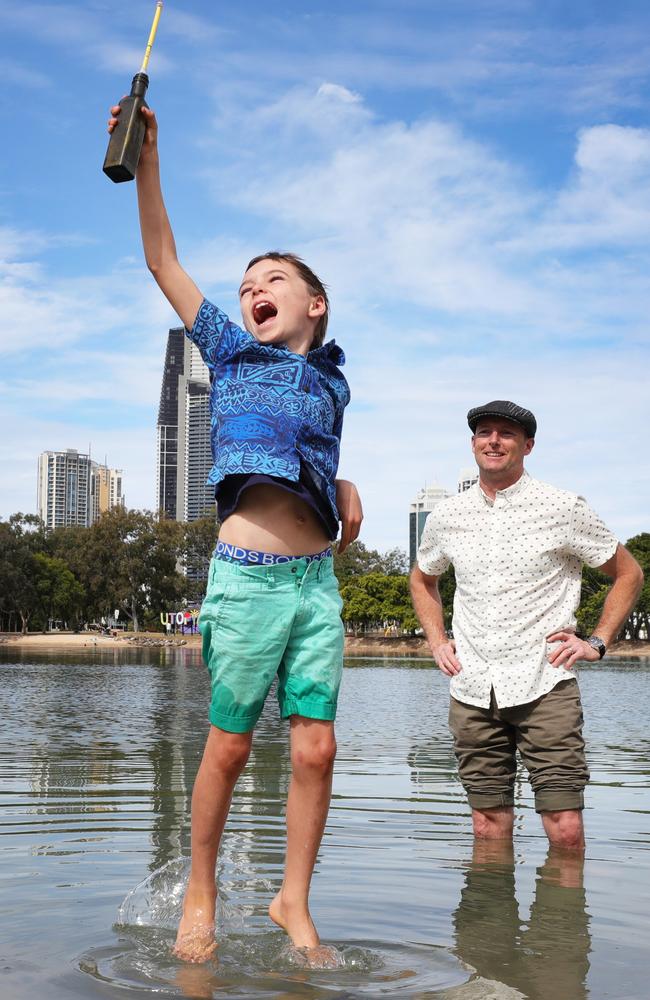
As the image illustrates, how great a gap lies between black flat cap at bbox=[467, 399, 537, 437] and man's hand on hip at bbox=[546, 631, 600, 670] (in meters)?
0.84

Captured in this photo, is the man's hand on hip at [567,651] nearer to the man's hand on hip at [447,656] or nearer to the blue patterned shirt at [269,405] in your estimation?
the man's hand on hip at [447,656]

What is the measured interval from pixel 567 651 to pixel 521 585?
0.32 metres

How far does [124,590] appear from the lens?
80312 mm

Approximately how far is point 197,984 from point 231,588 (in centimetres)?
96

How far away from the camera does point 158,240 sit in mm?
3215

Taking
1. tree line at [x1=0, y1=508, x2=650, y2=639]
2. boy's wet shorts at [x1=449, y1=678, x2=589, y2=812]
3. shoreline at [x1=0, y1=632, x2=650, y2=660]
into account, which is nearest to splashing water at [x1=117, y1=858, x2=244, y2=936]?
boy's wet shorts at [x1=449, y1=678, x2=589, y2=812]

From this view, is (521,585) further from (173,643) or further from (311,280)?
(173,643)

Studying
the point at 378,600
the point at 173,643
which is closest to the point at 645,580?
the point at 378,600

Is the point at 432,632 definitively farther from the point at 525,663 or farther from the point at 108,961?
the point at 108,961

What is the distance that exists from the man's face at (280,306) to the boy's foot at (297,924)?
1.51 m

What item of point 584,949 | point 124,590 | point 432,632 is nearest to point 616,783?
point 432,632

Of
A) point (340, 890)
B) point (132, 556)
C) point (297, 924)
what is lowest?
point (340, 890)

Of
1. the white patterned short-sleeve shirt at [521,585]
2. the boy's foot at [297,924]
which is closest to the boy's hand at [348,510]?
the boy's foot at [297,924]

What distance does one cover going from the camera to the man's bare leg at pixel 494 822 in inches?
179
